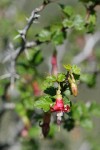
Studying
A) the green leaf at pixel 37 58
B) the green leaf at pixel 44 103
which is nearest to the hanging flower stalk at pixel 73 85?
the green leaf at pixel 44 103

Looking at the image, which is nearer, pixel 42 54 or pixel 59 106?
pixel 59 106

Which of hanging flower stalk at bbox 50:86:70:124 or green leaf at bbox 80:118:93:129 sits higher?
green leaf at bbox 80:118:93:129

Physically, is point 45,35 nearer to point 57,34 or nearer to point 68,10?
point 57,34

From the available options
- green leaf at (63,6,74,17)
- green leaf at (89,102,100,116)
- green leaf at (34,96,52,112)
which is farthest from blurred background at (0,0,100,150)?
green leaf at (34,96,52,112)

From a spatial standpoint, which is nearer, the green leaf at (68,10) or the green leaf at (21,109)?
the green leaf at (68,10)

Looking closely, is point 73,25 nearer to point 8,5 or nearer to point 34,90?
point 34,90

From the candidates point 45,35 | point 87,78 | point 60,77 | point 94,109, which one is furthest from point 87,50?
point 60,77

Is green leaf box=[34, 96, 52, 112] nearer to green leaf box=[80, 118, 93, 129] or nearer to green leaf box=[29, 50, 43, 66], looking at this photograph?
green leaf box=[80, 118, 93, 129]

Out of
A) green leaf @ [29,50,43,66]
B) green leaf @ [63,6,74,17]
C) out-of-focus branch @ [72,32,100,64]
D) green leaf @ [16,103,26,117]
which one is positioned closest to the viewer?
green leaf @ [63,6,74,17]

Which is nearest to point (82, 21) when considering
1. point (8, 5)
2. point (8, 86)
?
point (8, 86)

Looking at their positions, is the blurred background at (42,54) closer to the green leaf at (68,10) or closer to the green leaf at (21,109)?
the green leaf at (21,109)

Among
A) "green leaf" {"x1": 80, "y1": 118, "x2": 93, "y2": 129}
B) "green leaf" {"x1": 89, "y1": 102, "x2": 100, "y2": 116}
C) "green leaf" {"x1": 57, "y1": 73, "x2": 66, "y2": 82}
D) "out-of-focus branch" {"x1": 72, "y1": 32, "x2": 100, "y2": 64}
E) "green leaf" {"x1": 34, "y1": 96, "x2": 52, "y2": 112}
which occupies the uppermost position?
"out-of-focus branch" {"x1": 72, "y1": 32, "x2": 100, "y2": 64}
